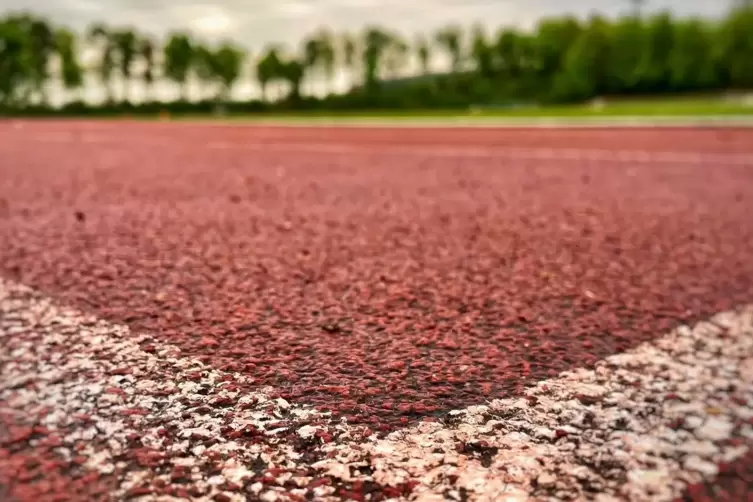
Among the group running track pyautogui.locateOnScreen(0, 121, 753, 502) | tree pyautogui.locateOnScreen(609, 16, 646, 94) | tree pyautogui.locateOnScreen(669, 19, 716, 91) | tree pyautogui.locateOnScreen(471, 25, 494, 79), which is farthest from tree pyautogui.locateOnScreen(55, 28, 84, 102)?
running track pyautogui.locateOnScreen(0, 121, 753, 502)

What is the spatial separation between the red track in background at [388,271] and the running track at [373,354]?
0.04ft

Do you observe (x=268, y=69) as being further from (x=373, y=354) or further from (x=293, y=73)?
(x=373, y=354)

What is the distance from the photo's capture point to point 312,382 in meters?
1.41

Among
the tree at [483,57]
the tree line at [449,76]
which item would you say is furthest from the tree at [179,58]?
the tree at [483,57]

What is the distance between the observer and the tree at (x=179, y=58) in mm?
74625

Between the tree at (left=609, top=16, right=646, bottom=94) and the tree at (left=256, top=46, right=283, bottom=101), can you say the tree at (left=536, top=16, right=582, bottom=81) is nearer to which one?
the tree at (left=609, top=16, right=646, bottom=94)

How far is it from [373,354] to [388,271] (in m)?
0.81

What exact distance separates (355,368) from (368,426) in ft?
0.92

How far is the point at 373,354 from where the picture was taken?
62.6 inches

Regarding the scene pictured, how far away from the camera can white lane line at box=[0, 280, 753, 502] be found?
1.03 metres

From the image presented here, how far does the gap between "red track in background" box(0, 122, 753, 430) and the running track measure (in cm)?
1

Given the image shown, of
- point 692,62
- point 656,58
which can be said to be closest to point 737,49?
point 692,62

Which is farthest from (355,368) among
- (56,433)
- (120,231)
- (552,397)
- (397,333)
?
(120,231)

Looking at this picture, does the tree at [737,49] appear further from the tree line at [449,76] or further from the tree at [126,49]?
the tree at [126,49]
